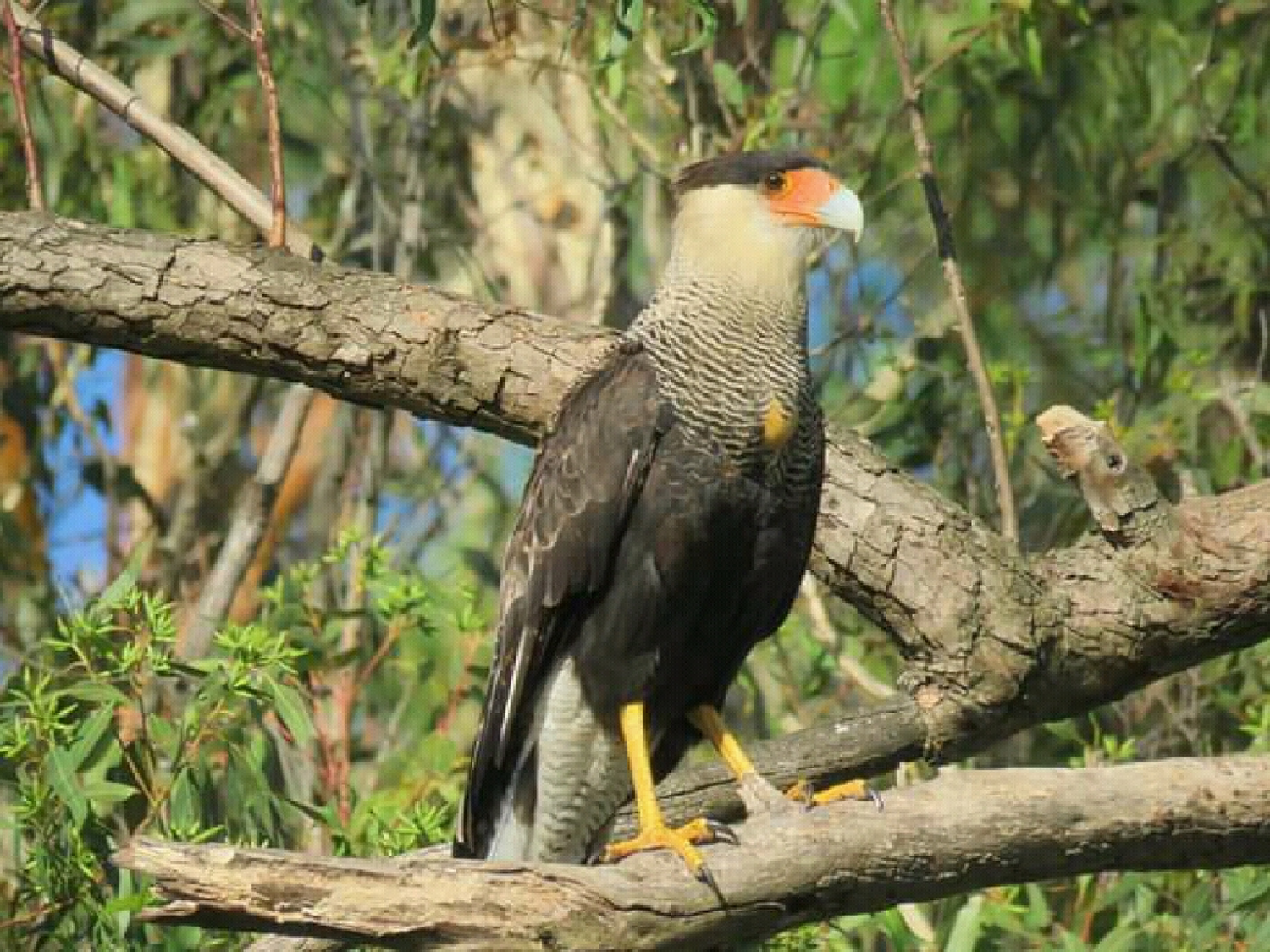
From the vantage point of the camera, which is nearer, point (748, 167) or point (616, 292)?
point (748, 167)

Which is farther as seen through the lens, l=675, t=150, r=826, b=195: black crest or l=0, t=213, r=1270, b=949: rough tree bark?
l=675, t=150, r=826, b=195: black crest

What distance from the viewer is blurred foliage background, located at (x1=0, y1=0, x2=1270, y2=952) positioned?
4973 millimetres

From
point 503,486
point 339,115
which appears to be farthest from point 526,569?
point 339,115

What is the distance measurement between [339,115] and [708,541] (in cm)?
358

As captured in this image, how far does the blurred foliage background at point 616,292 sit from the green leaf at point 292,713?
29cm

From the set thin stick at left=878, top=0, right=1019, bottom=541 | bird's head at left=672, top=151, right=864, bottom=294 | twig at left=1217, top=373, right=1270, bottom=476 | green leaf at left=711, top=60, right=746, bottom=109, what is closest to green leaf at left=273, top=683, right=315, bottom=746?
bird's head at left=672, top=151, right=864, bottom=294

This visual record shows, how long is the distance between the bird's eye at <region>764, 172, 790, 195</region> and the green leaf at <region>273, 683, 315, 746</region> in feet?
3.81

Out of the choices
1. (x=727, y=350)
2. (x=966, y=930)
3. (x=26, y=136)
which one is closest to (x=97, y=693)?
(x=26, y=136)

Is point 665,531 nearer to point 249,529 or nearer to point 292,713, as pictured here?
point 292,713

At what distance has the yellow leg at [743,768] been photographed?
3373mm

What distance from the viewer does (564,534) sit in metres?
3.59

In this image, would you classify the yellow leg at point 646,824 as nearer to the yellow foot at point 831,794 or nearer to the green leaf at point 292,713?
the yellow foot at point 831,794

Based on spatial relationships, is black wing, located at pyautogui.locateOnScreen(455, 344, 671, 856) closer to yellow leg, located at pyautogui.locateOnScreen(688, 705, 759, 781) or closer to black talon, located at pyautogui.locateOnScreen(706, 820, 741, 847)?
yellow leg, located at pyautogui.locateOnScreen(688, 705, 759, 781)

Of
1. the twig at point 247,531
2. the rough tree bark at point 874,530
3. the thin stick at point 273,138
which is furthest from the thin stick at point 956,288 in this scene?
the twig at point 247,531
